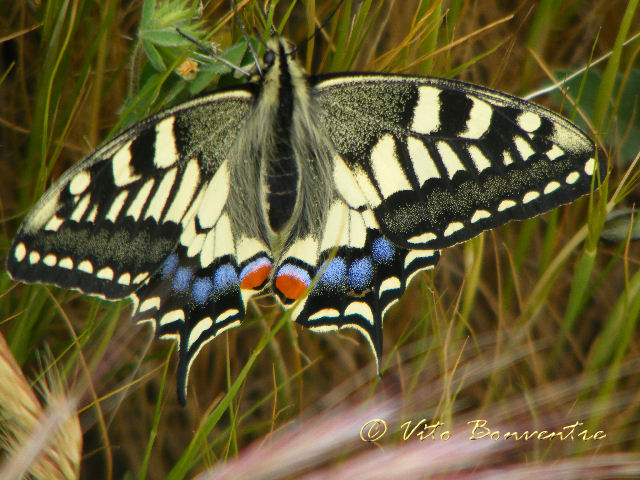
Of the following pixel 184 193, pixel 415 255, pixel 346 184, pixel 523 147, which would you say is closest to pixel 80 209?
pixel 184 193

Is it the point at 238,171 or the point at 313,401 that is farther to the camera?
the point at 313,401

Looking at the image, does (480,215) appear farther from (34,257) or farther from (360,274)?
(34,257)

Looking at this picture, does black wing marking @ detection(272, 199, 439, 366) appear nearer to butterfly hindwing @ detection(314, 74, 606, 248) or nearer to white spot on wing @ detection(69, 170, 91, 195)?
butterfly hindwing @ detection(314, 74, 606, 248)

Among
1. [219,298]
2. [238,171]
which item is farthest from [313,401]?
[238,171]

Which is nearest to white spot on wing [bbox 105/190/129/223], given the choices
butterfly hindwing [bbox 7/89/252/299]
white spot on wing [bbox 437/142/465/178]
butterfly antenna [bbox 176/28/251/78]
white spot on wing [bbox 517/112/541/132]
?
butterfly hindwing [bbox 7/89/252/299]

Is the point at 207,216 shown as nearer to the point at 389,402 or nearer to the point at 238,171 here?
the point at 238,171

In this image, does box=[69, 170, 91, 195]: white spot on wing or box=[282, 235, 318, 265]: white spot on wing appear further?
box=[282, 235, 318, 265]: white spot on wing

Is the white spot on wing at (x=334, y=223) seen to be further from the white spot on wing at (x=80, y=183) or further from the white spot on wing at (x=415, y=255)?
the white spot on wing at (x=80, y=183)
